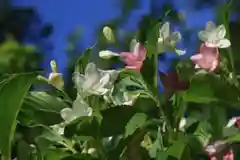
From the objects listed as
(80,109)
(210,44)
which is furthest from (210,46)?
(80,109)

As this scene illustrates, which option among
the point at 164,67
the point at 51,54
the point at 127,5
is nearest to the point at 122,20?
the point at 127,5

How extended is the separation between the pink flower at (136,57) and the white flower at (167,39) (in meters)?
0.01

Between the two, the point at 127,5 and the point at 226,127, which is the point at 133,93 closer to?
the point at 226,127

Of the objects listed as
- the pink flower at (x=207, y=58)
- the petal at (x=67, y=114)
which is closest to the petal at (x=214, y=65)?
the pink flower at (x=207, y=58)

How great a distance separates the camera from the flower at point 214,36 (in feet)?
1.31

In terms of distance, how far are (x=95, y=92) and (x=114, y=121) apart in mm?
28

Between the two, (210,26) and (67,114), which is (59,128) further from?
(210,26)

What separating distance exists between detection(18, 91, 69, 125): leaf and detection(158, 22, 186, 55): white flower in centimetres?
9

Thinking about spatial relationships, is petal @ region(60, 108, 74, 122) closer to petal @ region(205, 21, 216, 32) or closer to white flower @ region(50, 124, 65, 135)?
white flower @ region(50, 124, 65, 135)

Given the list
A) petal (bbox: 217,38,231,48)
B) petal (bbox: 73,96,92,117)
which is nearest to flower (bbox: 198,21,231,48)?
petal (bbox: 217,38,231,48)

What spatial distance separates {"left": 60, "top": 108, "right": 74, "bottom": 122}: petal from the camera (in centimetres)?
38

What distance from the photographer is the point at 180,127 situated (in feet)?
1.37

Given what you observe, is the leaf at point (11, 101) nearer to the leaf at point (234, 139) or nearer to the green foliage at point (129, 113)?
the green foliage at point (129, 113)

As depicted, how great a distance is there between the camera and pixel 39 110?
397 millimetres
